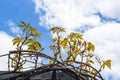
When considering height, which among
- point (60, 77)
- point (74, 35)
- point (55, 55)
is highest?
point (74, 35)

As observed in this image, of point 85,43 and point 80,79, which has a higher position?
point 85,43

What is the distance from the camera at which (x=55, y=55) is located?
6.50 ft

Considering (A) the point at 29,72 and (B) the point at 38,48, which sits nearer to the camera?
(A) the point at 29,72

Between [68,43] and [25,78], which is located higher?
[68,43]

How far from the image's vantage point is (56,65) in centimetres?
181

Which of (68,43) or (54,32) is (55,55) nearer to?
(68,43)

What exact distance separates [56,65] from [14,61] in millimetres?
382

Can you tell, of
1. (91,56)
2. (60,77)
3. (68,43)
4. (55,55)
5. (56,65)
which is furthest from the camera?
(91,56)

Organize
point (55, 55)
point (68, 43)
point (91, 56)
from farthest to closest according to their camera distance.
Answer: point (91, 56), point (68, 43), point (55, 55)

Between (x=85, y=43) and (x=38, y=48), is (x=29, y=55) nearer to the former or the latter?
(x=38, y=48)

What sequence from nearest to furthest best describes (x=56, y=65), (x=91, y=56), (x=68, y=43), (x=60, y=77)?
(x=56, y=65), (x=60, y=77), (x=68, y=43), (x=91, y=56)

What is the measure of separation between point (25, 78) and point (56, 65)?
0.21 m

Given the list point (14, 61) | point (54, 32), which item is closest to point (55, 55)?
point (14, 61)

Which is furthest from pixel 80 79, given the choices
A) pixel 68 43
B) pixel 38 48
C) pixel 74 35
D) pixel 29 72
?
pixel 74 35
